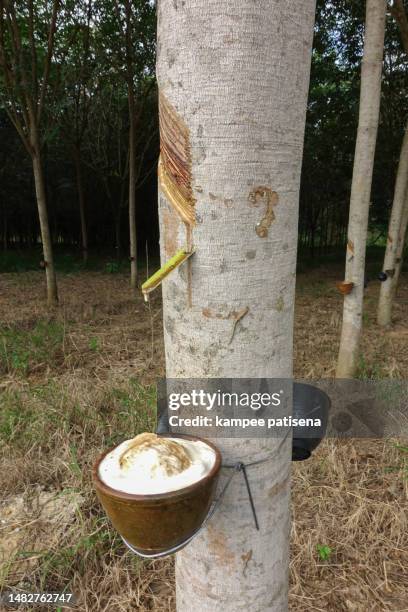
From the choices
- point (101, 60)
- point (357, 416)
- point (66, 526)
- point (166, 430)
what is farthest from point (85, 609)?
point (101, 60)

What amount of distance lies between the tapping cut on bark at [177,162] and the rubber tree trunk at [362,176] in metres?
2.37

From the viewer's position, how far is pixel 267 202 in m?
0.68

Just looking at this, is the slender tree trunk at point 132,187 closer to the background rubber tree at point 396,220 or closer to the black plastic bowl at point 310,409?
the background rubber tree at point 396,220

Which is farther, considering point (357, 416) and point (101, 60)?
point (101, 60)

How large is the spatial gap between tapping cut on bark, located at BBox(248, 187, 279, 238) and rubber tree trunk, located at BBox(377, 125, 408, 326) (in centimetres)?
394

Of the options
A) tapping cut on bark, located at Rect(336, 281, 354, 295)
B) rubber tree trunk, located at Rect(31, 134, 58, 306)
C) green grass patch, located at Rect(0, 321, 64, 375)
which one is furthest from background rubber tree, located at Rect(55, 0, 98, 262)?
tapping cut on bark, located at Rect(336, 281, 354, 295)

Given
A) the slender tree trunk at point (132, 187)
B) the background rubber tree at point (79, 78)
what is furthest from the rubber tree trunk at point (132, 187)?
the background rubber tree at point (79, 78)

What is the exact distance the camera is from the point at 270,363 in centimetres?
76

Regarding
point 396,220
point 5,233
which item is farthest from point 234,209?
point 5,233

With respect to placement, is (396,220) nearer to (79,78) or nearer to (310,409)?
(310,409)

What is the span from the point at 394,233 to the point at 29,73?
4472 mm

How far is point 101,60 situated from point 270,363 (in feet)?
22.5

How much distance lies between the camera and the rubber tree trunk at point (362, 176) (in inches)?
104

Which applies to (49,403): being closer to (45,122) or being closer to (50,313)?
(50,313)
